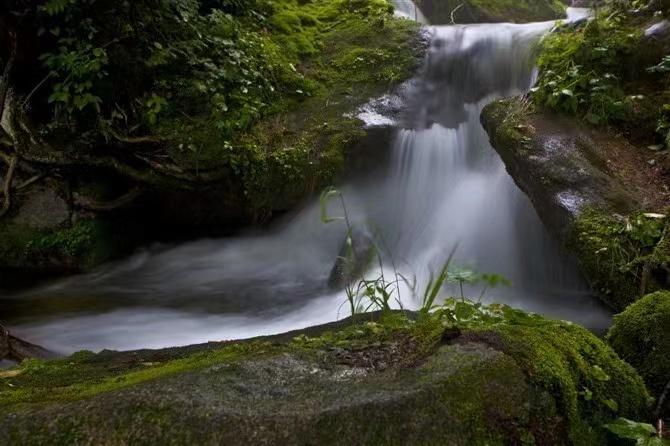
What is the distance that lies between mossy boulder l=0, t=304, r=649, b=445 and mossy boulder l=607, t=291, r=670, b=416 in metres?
0.35

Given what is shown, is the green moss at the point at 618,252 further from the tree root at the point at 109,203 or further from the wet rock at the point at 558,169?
the tree root at the point at 109,203

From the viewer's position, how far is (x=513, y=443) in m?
1.39

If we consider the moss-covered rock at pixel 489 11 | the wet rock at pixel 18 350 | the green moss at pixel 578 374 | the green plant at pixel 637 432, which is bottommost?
the green plant at pixel 637 432

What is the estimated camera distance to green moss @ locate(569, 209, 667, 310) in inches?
142

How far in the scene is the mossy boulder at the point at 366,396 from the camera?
1.32 m

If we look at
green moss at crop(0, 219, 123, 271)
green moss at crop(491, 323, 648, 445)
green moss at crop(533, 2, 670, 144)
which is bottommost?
green moss at crop(491, 323, 648, 445)

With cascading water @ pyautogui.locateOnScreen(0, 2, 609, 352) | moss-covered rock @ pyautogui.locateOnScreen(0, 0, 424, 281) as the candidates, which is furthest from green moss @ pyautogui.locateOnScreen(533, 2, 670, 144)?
moss-covered rock @ pyautogui.locateOnScreen(0, 0, 424, 281)

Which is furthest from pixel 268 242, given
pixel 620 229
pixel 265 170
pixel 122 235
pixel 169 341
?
pixel 620 229

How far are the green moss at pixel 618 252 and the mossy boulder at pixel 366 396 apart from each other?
1.97 metres

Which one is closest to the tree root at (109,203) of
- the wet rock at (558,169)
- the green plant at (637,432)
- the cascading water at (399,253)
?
the cascading water at (399,253)

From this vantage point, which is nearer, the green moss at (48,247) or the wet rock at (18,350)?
the wet rock at (18,350)

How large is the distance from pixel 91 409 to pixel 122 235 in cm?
507

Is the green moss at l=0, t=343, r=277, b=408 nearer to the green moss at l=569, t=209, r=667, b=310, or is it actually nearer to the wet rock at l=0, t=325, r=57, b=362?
the wet rock at l=0, t=325, r=57, b=362

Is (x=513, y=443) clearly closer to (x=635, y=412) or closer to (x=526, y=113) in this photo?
(x=635, y=412)
